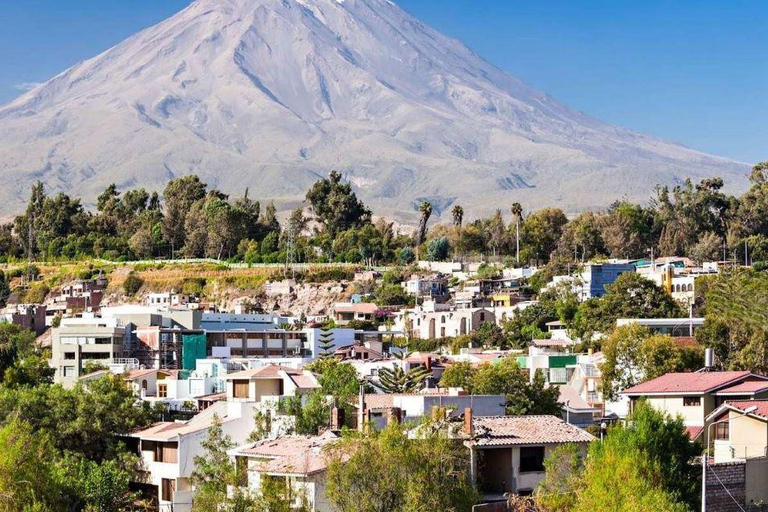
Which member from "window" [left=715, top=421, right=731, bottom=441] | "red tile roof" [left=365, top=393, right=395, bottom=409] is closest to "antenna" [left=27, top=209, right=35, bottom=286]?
"red tile roof" [left=365, top=393, right=395, bottom=409]

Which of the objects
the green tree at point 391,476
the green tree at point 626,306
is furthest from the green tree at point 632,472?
the green tree at point 626,306

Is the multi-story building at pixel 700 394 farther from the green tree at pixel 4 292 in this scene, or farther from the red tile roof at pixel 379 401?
the green tree at pixel 4 292

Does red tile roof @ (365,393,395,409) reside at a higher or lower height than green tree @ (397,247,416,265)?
lower

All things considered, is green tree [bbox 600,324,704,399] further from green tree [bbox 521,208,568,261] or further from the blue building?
green tree [bbox 521,208,568,261]

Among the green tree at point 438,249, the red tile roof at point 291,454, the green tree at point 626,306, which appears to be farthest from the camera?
the green tree at point 438,249

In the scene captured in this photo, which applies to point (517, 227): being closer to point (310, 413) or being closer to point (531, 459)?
point (310, 413)

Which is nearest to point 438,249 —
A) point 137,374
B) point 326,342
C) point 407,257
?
point 407,257
